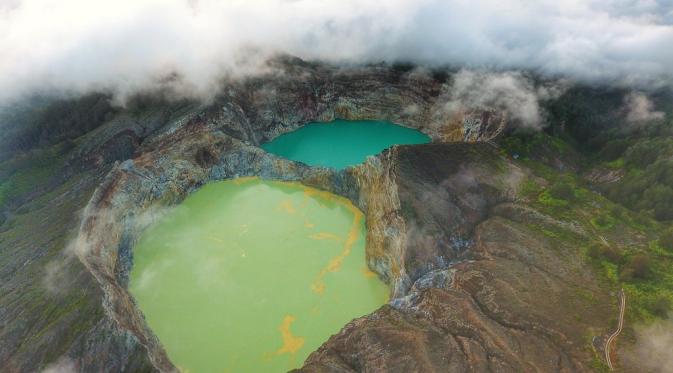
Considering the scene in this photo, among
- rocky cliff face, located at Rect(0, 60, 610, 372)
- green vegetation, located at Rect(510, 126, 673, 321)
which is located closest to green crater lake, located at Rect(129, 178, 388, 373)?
rocky cliff face, located at Rect(0, 60, 610, 372)

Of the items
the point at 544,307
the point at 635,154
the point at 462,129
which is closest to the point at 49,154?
the point at 462,129

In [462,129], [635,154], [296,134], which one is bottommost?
[296,134]

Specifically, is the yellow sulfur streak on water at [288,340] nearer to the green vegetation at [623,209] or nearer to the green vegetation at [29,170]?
the green vegetation at [623,209]

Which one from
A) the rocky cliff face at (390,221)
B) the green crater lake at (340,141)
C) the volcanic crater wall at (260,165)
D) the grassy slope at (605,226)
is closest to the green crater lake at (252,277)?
the volcanic crater wall at (260,165)

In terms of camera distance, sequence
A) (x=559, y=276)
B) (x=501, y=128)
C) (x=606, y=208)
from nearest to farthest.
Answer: (x=559, y=276) → (x=606, y=208) → (x=501, y=128)

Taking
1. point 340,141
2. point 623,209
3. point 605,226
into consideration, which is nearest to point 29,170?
point 340,141

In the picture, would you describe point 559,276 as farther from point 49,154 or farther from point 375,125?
point 49,154

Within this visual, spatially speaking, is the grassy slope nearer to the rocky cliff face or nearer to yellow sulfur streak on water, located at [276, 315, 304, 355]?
the rocky cliff face
